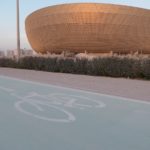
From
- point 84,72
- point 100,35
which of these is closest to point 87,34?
point 100,35

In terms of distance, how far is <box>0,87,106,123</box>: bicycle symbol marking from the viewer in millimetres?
6157

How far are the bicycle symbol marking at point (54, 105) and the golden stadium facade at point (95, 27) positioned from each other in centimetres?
5329

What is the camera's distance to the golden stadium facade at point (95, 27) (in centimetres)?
6100

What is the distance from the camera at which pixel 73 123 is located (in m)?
5.59

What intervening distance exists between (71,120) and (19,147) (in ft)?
6.02

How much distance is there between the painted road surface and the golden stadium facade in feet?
177

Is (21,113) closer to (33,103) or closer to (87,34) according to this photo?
(33,103)

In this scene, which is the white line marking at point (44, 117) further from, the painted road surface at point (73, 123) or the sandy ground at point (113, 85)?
the sandy ground at point (113, 85)

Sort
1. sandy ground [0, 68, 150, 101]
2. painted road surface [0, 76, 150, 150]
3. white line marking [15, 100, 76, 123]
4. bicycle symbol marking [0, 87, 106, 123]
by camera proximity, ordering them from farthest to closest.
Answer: sandy ground [0, 68, 150, 101]
bicycle symbol marking [0, 87, 106, 123]
white line marking [15, 100, 76, 123]
painted road surface [0, 76, 150, 150]

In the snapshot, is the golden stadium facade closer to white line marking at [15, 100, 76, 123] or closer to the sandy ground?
the sandy ground

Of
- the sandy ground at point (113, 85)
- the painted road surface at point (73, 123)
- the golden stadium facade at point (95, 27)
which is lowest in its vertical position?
the painted road surface at point (73, 123)

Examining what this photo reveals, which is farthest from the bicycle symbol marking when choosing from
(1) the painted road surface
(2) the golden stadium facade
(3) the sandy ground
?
(2) the golden stadium facade

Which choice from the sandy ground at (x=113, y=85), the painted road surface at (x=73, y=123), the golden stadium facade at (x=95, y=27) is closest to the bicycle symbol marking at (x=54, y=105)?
the painted road surface at (x=73, y=123)

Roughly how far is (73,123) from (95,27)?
5716cm
